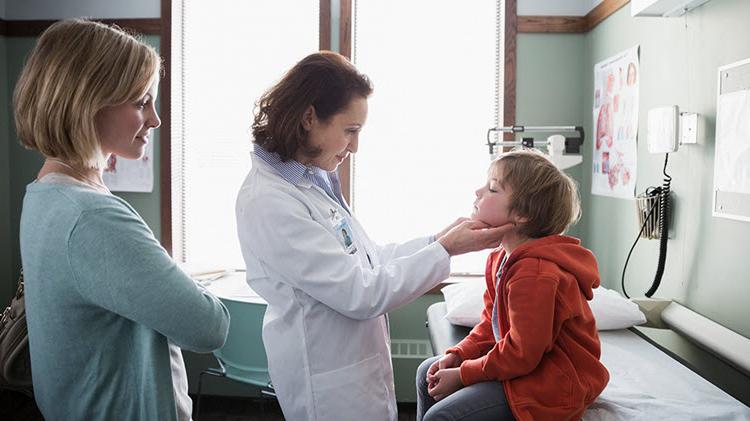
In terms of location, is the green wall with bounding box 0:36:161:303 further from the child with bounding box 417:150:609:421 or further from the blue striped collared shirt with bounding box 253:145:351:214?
the child with bounding box 417:150:609:421

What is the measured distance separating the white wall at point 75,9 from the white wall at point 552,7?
192cm

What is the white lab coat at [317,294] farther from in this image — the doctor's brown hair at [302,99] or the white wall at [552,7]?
the white wall at [552,7]

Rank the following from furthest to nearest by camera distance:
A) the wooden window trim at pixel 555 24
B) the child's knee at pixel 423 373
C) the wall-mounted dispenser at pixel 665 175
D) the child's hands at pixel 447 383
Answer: the wooden window trim at pixel 555 24
the wall-mounted dispenser at pixel 665 175
the child's knee at pixel 423 373
the child's hands at pixel 447 383

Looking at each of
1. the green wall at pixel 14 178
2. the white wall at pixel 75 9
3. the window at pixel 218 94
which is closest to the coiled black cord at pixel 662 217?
the window at pixel 218 94

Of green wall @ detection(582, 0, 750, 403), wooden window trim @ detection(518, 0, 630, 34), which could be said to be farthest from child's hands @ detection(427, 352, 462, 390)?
wooden window trim @ detection(518, 0, 630, 34)

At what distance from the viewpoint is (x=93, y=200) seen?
928 mm

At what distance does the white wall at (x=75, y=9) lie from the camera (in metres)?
3.17

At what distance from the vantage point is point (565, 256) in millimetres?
1400

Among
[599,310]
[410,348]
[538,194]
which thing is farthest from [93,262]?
[410,348]

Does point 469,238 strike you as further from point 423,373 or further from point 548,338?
point 423,373

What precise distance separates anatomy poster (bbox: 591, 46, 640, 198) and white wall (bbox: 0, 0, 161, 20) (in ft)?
7.55

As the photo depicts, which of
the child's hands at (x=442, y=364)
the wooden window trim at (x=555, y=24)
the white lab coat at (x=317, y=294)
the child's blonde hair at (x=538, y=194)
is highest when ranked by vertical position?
the wooden window trim at (x=555, y=24)

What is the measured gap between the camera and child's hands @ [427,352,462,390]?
5.23 ft

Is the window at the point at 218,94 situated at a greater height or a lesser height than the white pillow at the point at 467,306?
greater
